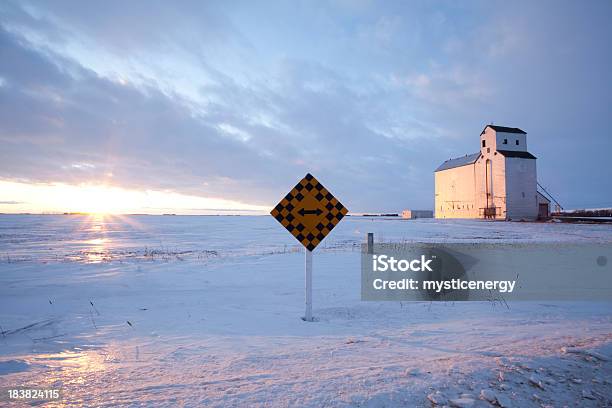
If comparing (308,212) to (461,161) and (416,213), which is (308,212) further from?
(416,213)

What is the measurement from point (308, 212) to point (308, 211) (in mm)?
18

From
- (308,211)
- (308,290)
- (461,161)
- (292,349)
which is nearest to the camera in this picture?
(292,349)

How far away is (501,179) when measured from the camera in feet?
144

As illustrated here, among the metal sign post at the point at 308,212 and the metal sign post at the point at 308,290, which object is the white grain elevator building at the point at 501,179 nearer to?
the metal sign post at the point at 308,212

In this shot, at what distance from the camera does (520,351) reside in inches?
152

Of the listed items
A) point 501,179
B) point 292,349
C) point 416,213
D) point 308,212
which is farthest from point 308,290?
point 416,213

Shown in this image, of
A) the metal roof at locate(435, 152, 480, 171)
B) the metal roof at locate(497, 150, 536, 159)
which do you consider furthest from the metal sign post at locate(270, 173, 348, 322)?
the metal roof at locate(435, 152, 480, 171)

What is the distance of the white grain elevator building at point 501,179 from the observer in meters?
43.8

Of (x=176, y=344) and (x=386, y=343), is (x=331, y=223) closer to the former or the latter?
(x=386, y=343)

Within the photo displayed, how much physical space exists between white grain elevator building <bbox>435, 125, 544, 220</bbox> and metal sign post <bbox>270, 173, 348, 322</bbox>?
45483 mm

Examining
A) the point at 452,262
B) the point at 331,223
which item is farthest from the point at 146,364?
the point at 452,262

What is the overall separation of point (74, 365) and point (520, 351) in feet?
16.7

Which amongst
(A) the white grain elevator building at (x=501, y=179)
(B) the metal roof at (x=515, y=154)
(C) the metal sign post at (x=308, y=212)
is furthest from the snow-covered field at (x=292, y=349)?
(B) the metal roof at (x=515, y=154)

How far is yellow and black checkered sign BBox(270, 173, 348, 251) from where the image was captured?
19.4ft
